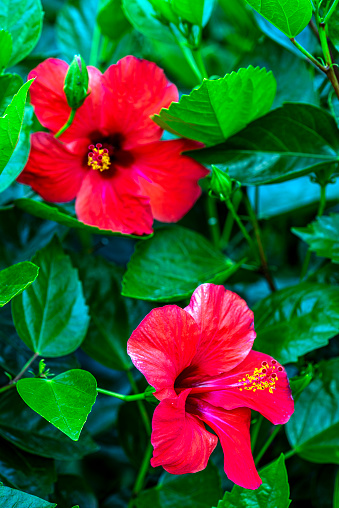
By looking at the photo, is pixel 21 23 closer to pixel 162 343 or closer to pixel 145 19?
pixel 145 19

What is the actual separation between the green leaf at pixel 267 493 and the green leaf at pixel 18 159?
53 centimetres

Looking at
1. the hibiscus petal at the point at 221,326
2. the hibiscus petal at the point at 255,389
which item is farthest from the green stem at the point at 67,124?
the hibiscus petal at the point at 255,389

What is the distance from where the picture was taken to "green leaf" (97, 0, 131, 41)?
1.05 meters

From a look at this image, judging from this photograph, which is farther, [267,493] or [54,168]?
[54,168]

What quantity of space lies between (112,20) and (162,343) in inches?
26.3

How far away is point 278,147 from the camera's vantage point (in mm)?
947

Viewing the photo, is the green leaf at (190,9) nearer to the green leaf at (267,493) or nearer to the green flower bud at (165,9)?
the green flower bud at (165,9)

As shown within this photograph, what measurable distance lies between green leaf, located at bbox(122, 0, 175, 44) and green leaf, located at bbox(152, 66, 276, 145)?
0.81 ft

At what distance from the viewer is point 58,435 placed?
2.87ft

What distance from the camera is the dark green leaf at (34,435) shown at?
A: 0.85 m

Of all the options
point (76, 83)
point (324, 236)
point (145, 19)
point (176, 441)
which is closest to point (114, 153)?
point (76, 83)

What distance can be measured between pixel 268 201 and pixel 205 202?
0.62 ft

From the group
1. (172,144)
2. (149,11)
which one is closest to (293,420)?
(172,144)

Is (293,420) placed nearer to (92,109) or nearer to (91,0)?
(92,109)
